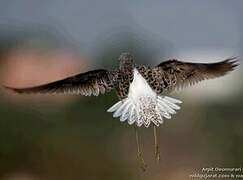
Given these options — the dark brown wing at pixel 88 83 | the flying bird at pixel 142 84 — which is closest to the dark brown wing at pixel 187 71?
the flying bird at pixel 142 84

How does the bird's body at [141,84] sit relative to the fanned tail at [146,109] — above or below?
above

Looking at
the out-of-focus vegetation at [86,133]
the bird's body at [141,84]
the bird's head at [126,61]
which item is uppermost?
the bird's head at [126,61]

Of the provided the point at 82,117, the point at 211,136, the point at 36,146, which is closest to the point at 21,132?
the point at 36,146

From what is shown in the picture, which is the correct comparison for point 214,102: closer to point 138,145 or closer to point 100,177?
point 138,145

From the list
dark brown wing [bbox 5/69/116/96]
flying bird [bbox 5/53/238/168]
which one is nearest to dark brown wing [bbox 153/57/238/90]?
flying bird [bbox 5/53/238/168]

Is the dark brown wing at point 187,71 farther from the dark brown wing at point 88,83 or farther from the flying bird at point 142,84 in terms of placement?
the dark brown wing at point 88,83

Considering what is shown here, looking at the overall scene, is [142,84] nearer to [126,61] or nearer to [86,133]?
[126,61]

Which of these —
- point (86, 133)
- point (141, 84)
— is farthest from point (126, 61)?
point (86, 133)
